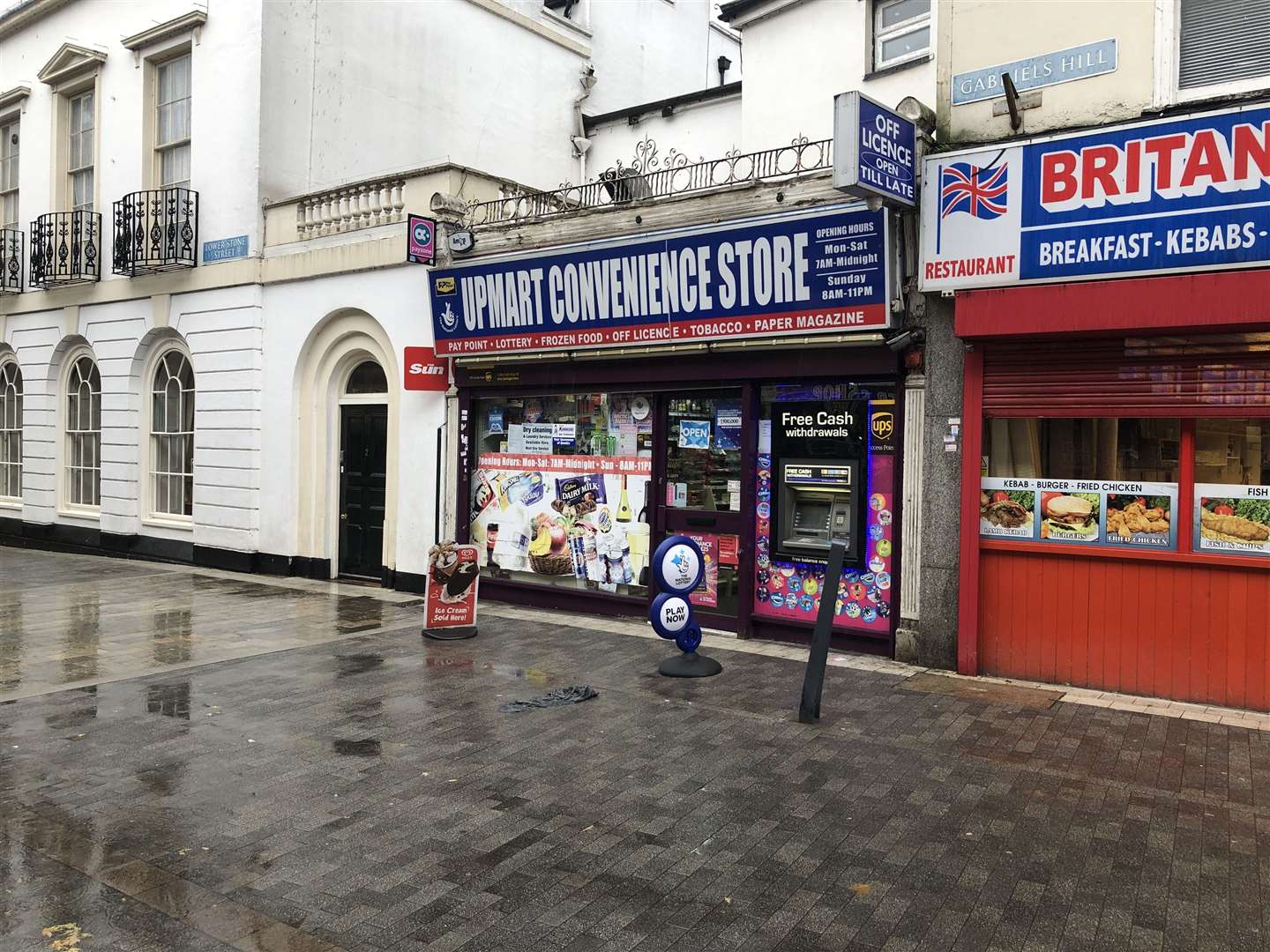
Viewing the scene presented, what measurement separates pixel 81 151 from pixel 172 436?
5.73 metres

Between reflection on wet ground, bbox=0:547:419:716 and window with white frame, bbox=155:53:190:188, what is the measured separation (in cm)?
601

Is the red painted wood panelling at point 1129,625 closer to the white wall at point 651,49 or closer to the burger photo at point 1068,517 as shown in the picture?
the burger photo at point 1068,517

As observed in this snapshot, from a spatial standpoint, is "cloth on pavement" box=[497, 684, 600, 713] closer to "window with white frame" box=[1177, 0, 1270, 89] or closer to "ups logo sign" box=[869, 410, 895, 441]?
"ups logo sign" box=[869, 410, 895, 441]

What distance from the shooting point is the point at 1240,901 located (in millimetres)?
3869

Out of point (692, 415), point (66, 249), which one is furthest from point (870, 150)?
point (66, 249)

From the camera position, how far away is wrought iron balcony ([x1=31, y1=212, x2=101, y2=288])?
15.6m

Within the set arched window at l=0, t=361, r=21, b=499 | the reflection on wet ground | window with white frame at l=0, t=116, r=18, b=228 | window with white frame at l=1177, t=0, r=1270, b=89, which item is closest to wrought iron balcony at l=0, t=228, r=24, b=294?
window with white frame at l=0, t=116, r=18, b=228

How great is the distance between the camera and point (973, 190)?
7.36 metres

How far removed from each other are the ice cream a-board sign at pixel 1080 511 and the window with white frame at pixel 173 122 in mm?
12476

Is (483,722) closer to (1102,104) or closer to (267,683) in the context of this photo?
(267,683)

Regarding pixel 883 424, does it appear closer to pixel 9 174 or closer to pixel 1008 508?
pixel 1008 508

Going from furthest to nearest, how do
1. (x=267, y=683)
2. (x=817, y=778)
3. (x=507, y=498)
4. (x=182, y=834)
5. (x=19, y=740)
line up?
(x=507, y=498) < (x=267, y=683) < (x=19, y=740) < (x=817, y=778) < (x=182, y=834)

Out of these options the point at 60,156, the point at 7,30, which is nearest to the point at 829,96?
the point at 60,156

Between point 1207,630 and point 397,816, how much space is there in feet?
18.6
